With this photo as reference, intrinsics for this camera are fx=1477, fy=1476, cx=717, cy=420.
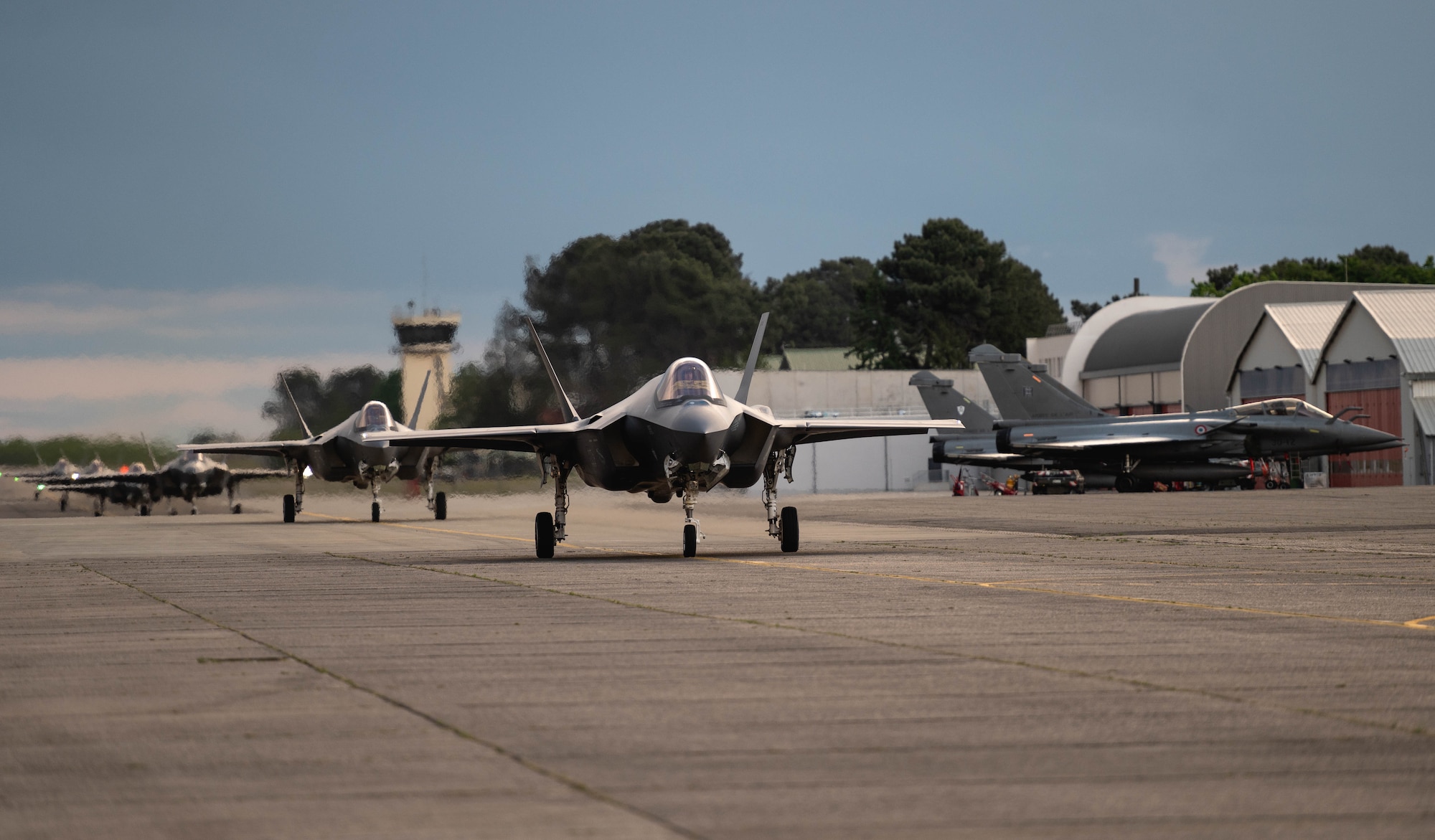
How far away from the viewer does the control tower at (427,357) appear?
133ft

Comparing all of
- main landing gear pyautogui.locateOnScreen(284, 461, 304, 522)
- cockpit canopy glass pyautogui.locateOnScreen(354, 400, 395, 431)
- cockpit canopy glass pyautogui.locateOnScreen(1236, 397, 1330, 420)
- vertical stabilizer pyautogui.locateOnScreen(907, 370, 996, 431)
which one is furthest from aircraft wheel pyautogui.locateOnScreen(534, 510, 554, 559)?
vertical stabilizer pyautogui.locateOnScreen(907, 370, 996, 431)

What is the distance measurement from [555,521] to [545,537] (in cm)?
43

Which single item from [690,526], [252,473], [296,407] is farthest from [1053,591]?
[252,473]

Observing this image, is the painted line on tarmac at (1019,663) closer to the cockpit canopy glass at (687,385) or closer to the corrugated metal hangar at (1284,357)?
the cockpit canopy glass at (687,385)

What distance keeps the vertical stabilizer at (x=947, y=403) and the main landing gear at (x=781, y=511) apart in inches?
1316

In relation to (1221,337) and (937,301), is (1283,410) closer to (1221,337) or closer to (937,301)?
(1221,337)

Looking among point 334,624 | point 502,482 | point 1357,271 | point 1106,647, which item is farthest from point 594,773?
point 1357,271

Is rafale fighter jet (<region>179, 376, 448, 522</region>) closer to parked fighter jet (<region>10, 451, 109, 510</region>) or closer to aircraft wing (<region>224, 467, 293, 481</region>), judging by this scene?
aircraft wing (<region>224, 467, 293, 481</region>)

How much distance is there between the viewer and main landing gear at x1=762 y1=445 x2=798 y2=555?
62.0 ft

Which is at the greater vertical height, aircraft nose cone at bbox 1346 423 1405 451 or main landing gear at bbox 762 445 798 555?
aircraft nose cone at bbox 1346 423 1405 451

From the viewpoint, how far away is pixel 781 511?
63.9ft

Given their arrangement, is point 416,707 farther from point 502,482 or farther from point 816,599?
point 502,482


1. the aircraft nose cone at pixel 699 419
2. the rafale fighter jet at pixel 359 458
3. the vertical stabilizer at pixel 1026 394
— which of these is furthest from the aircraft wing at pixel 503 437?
the vertical stabilizer at pixel 1026 394

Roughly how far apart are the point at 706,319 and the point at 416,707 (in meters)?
48.7
